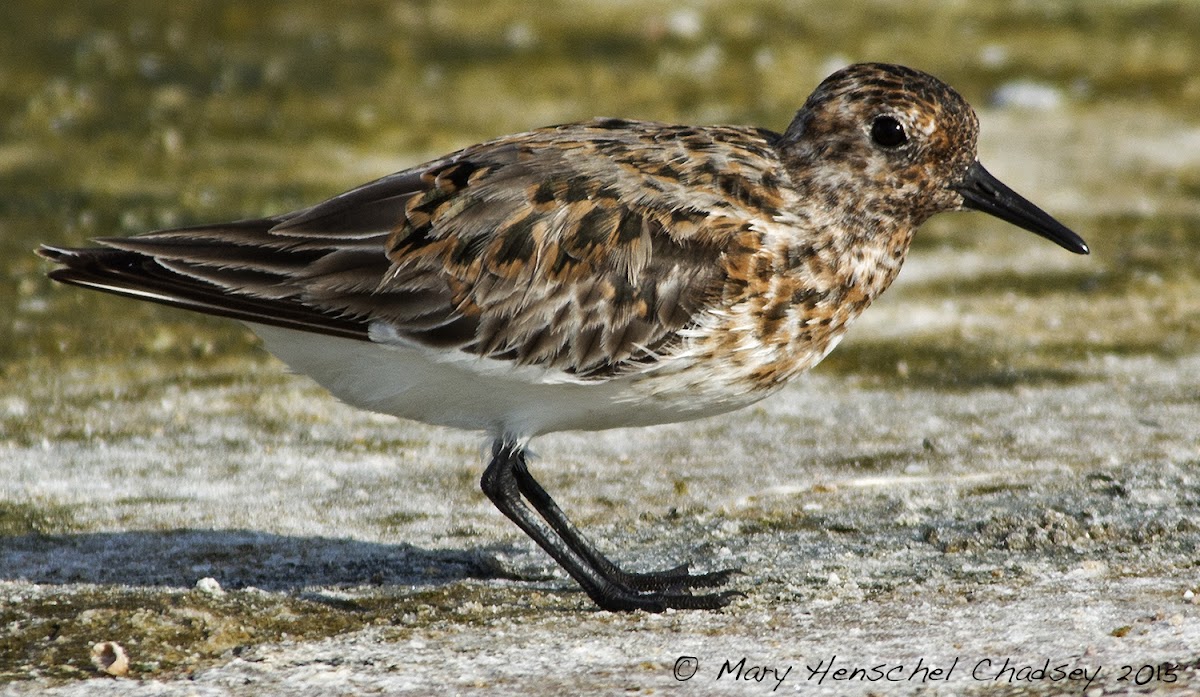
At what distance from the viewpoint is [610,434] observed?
26.0 ft

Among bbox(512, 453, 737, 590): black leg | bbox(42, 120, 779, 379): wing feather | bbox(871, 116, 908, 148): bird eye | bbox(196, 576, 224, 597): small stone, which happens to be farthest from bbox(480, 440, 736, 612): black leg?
bbox(871, 116, 908, 148): bird eye

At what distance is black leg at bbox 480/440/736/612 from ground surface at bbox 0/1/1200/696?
4.5 inches

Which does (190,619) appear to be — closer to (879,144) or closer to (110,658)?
(110,658)

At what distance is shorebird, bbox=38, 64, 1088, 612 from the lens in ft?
19.4

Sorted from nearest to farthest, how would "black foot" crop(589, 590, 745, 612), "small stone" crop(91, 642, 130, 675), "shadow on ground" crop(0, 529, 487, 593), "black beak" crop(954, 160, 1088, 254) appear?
1. "small stone" crop(91, 642, 130, 675)
2. "black foot" crop(589, 590, 745, 612)
3. "shadow on ground" crop(0, 529, 487, 593)
4. "black beak" crop(954, 160, 1088, 254)

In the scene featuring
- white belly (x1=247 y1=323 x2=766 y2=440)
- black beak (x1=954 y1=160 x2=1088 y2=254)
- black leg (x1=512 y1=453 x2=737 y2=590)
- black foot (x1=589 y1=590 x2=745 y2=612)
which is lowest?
black foot (x1=589 y1=590 x2=745 y2=612)

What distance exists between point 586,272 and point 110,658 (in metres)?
2.21

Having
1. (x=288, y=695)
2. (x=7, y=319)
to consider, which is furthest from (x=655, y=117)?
(x=288, y=695)

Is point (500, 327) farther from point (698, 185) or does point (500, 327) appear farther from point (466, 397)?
point (698, 185)

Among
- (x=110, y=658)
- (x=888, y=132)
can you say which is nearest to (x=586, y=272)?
(x=888, y=132)

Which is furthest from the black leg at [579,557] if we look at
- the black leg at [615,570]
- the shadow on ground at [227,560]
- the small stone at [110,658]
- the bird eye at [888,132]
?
the bird eye at [888,132]

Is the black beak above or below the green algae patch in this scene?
above

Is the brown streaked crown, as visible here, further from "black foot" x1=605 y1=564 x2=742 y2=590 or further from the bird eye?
"black foot" x1=605 y1=564 x2=742 y2=590

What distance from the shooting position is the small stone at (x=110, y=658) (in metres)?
5.14
